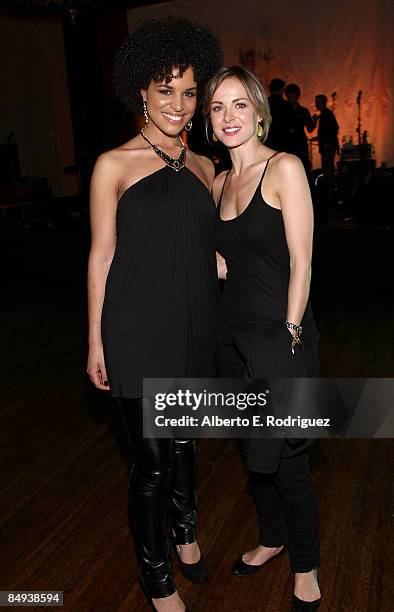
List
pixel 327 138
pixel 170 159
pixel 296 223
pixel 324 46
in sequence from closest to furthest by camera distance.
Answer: pixel 296 223 → pixel 170 159 → pixel 327 138 → pixel 324 46

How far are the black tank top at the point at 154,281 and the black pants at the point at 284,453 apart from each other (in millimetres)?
145

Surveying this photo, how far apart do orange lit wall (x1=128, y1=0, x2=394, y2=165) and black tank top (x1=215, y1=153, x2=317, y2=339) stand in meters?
8.38

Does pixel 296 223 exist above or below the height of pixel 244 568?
above

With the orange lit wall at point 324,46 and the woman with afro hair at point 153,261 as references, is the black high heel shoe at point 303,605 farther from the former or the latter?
the orange lit wall at point 324,46

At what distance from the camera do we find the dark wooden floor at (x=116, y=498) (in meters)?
1.83

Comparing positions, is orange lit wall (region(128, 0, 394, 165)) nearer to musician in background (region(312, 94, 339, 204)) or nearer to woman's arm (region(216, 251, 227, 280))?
musician in background (region(312, 94, 339, 204))

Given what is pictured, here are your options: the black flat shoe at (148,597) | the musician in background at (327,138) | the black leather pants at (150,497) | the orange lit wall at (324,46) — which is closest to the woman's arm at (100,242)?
Answer: the black leather pants at (150,497)

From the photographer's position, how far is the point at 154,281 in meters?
1.61

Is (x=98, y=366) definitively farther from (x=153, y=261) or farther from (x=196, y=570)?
(x=196, y=570)

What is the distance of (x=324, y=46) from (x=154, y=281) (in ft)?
28.9

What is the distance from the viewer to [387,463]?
A: 2482 mm

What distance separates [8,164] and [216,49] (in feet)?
27.0

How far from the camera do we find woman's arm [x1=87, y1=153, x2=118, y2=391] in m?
1.56
